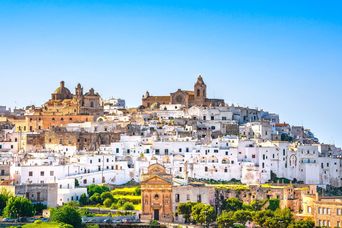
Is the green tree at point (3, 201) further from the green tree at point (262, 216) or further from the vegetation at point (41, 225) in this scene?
the green tree at point (262, 216)

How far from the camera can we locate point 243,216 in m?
57.6

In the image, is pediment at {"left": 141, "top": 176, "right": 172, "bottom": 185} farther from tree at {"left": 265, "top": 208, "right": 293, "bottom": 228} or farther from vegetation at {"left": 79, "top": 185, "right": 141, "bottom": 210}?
tree at {"left": 265, "top": 208, "right": 293, "bottom": 228}

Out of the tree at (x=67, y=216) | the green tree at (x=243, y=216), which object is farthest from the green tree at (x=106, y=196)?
the green tree at (x=243, y=216)

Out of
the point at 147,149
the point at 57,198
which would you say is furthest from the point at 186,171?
the point at 57,198

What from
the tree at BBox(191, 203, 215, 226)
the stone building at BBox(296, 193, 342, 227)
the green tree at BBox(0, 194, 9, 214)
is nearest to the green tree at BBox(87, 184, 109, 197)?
the green tree at BBox(0, 194, 9, 214)

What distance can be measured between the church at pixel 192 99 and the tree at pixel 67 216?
3000 centimetres

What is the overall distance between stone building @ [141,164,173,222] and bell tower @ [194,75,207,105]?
25.2 meters

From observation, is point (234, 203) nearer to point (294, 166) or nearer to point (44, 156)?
point (294, 166)

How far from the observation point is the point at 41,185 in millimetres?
60000

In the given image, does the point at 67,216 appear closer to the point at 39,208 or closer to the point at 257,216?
the point at 39,208

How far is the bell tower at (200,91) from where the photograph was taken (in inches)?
3355

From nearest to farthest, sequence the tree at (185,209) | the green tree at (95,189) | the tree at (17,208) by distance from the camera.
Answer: the tree at (17,208)
the tree at (185,209)
the green tree at (95,189)

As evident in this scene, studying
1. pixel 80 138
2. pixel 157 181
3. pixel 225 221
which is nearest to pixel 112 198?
pixel 157 181

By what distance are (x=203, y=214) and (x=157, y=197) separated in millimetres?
4119
